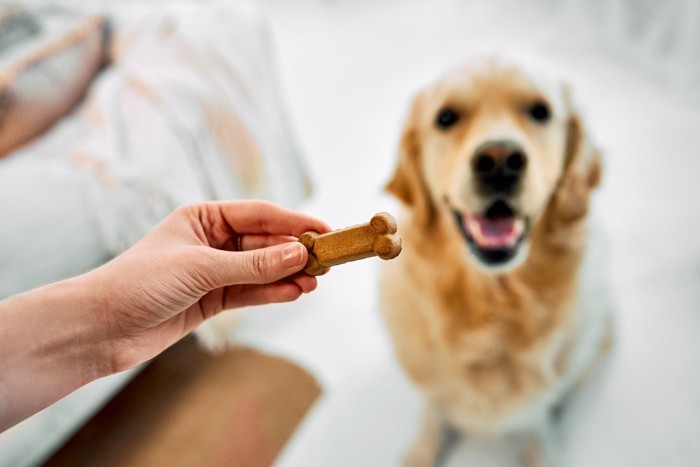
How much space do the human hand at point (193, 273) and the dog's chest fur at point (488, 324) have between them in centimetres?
34

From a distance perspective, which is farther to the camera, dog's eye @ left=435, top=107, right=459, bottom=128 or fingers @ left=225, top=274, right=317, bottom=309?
dog's eye @ left=435, top=107, right=459, bottom=128

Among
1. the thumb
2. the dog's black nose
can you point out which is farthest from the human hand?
the dog's black nose

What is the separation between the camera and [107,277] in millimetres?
464


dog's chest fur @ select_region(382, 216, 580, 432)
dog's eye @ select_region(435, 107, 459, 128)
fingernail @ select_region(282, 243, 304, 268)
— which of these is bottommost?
dog's chest fur @ select_region(382, 216, 580, 432)

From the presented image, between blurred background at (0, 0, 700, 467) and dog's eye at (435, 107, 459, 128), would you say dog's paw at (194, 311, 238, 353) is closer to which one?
blurred background at (0, 0, 700, 467)

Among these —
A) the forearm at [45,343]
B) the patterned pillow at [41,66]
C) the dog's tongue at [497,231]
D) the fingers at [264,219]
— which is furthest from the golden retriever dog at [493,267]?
the patterned pillow at [41,66]

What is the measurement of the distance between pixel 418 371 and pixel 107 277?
61 centimetres

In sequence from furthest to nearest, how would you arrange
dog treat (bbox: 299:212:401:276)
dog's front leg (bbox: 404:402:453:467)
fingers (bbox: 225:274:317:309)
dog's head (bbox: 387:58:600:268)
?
dog's front leg (bbox: 404:402:453:467) < dog's head (bbox: 387:58:600:268) < fingers (bbox: 225:274:317:309) < dog treat (bbox: 299:212:401:276)

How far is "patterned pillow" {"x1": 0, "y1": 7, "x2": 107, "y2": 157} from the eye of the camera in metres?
0.82

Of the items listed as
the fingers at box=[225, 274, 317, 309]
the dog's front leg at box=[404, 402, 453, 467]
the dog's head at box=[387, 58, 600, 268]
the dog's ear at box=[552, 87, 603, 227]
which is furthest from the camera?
the dog's front leg at box=[404, 402, 453, 467]

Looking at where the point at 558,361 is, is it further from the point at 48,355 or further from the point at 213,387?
the point at 48,355

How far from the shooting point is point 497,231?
2.32 feet

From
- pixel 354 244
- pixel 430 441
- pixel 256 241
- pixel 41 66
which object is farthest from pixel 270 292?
pixel 41 66

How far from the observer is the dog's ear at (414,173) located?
2.68 feet
